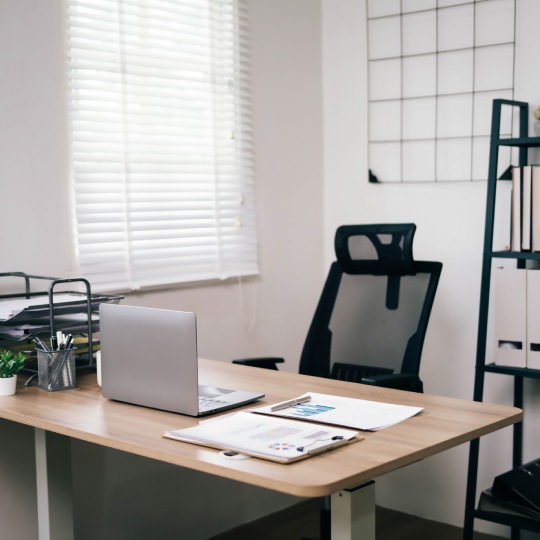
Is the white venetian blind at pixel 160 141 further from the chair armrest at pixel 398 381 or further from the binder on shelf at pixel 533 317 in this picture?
the binder on shelf at pixel 533 317

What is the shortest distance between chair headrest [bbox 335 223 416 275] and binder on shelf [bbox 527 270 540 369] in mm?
419

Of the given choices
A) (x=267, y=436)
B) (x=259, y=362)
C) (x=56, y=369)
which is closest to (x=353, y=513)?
(x=267, y=436)

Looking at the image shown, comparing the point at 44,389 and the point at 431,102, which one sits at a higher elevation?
the point at 431,102

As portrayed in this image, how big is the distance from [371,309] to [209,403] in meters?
1.11

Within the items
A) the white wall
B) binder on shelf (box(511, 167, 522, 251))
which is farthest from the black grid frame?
binder on shelf (box(511, 167, 522, 251))

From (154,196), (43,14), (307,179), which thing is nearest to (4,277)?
(154,196)

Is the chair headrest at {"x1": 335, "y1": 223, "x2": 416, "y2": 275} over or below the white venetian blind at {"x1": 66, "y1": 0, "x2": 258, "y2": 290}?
below

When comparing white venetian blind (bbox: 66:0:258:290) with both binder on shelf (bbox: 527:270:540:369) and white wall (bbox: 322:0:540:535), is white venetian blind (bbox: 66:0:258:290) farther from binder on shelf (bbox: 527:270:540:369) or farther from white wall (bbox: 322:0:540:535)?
binder on shelf (bbox: 527:270:540:369)

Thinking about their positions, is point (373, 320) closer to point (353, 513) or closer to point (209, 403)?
point (209, 403)

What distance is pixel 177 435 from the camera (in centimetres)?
166

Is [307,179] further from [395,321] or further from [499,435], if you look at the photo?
[499,435]

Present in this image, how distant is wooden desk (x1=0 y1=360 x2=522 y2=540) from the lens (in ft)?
4.77

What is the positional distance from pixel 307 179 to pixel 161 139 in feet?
2.78

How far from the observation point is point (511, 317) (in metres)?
2.87
